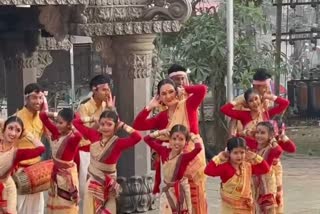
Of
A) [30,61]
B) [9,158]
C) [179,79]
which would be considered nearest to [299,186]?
[30,61]

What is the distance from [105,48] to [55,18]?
25.6 inches

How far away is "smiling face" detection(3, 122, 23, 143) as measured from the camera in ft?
24.6

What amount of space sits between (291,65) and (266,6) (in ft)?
6.42

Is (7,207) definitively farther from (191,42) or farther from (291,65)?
(291,65)

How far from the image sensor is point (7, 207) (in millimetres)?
7512

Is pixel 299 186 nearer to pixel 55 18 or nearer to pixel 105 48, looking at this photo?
pixel 105 48

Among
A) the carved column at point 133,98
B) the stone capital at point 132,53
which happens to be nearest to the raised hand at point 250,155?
the carved column at point 133,98

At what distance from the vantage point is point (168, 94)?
8117 millimetres

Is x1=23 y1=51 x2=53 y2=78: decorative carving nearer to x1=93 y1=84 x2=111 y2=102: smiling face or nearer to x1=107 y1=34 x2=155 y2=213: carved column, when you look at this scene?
x1=107 y1=34 x2=155 y2=213: carved column

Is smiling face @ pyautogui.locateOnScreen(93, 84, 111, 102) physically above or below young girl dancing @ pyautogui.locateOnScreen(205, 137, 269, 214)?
above

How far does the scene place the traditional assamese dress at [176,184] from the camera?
7684mm

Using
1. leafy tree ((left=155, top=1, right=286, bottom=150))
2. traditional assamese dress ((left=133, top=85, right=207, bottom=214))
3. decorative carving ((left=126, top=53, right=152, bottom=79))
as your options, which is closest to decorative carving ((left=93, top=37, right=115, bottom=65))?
decorative carving ((left=126, top=53, right=152, bottom=79))

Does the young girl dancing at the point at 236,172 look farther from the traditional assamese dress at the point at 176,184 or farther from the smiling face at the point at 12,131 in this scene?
the smiling face at the point at 12,131

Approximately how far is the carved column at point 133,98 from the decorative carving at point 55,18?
614 millimetres
